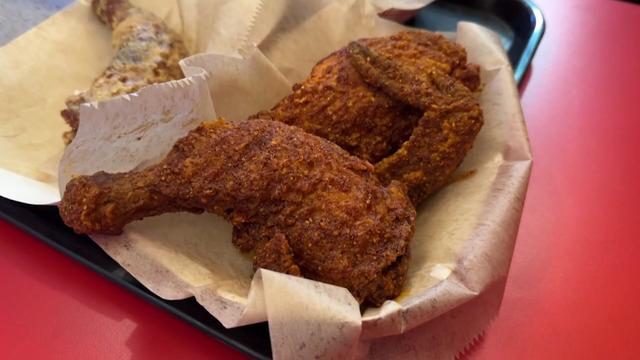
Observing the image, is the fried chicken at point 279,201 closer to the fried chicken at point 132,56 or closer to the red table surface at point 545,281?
the red table surface at point 545,281

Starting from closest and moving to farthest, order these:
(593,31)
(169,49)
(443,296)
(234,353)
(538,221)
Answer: (443,296) → (234,353) → (538,221) → (169,49) → (593,31)

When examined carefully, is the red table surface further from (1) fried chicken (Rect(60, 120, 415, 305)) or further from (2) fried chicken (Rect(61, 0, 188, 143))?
(2) fried chicken (Rect(61, 0, 188, 143))

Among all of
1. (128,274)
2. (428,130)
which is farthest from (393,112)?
(128,274)

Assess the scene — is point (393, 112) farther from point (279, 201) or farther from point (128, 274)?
point (128, 274)

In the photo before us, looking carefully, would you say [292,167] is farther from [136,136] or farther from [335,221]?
[136,136]

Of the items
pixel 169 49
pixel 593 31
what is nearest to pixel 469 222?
pixel 169 49

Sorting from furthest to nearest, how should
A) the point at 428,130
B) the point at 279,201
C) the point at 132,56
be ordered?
the point at 132,56 → the point at 428,130 → the point at 279,201
